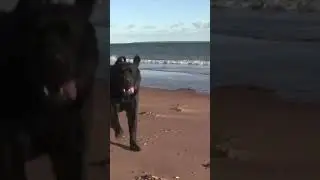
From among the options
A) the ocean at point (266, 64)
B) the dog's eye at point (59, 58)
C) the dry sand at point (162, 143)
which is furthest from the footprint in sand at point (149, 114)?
the dog's eye at point (59, 58)

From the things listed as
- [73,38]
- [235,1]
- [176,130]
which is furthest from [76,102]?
[235,1]

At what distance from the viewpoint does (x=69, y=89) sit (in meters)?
1.02

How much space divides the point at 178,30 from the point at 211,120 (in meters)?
0.24

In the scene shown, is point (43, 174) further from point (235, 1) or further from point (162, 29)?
point (235, 1)

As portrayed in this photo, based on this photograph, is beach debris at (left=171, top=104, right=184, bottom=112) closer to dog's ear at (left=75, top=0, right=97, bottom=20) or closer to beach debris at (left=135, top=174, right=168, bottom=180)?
beach debris at (left=135, top=174, right=168, bottom=180)

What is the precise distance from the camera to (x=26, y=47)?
99 centimetres

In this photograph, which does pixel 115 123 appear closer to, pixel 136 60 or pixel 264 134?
pixel 136 60

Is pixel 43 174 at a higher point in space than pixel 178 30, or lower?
lower

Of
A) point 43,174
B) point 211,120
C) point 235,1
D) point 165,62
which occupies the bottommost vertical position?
point 43,174

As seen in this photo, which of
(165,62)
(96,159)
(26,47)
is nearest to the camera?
(26,47)

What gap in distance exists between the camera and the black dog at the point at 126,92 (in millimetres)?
1073

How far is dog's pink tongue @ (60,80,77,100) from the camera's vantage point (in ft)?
3.33

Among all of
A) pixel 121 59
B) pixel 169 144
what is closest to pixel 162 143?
pixel 169 144

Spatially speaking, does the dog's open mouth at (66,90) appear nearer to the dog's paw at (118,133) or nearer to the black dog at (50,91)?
the black dog at (50,91)
